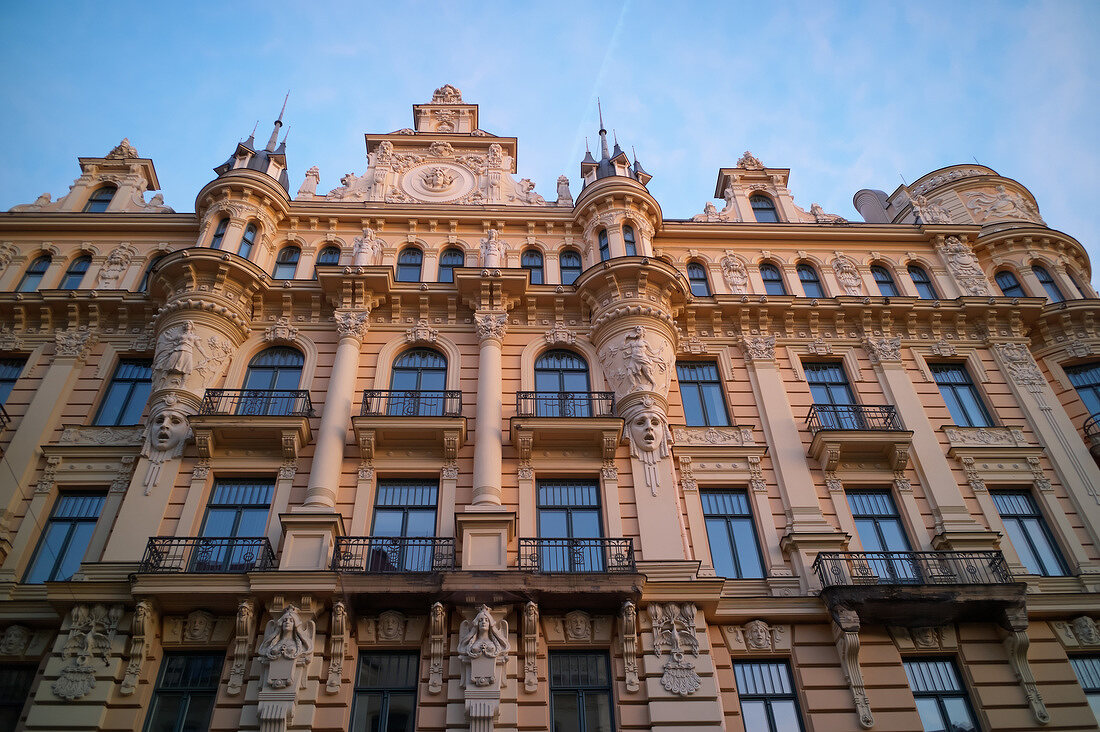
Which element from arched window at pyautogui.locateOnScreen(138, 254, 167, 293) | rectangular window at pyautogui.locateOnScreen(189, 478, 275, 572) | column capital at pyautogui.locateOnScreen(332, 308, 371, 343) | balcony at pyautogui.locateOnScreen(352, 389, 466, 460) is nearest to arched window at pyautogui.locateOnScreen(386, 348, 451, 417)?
balcony at pyautogui.locateOnScreen(352, 389, 466, 460)

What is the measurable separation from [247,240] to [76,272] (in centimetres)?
571

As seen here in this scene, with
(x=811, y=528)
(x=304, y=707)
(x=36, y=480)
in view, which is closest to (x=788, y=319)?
(x=811, y=528)

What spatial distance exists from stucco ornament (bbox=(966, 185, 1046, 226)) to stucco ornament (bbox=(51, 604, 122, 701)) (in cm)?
2846

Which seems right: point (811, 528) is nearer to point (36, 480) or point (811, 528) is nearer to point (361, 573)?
point (361, 573)

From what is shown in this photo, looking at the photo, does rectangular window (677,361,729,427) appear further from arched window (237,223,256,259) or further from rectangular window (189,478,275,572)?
arched window (237,223,256,259)

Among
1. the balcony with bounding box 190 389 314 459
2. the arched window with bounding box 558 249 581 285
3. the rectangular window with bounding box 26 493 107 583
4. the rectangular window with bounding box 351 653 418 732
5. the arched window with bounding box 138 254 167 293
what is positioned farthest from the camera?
the arched window with bounding box 558 249 581 285

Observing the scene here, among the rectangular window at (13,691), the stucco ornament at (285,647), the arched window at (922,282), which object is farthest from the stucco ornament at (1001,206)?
the rectangular window at (13,691)

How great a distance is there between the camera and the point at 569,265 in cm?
2548

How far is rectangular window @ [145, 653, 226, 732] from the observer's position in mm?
15500

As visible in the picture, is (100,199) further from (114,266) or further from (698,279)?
(698,279)

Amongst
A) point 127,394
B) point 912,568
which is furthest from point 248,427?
point 912,568

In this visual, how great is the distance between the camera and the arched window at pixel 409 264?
24844mm

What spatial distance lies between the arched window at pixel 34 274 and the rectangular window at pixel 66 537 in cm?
849

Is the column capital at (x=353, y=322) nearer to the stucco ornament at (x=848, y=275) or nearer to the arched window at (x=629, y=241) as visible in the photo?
the arched window at (x=629, y=241)
